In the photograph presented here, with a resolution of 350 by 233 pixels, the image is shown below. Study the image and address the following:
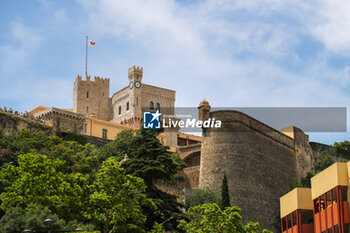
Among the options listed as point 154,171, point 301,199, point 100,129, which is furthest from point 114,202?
point 100,129

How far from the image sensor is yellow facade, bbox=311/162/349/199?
38781mm

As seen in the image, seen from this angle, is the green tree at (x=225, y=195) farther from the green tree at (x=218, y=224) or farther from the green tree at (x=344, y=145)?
the green tree at (x=344, y=145)

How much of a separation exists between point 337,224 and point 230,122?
34.7 meters

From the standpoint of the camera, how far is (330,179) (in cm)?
3972

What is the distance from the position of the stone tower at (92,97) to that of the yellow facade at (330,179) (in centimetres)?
7749

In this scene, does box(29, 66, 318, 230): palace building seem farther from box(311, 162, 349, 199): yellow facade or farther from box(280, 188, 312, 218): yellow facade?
box(311, 162, 349, 199): yellow facade

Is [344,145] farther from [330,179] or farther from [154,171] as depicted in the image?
[330,179]

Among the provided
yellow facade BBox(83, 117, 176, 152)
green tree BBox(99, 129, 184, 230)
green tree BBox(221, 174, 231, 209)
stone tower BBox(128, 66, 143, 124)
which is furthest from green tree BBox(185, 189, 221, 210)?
stone tower BBox(128, 66, 143, 124)

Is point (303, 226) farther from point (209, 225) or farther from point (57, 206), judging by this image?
point (57, 206)

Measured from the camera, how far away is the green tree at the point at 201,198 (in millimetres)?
65938

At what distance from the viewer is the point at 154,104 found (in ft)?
398

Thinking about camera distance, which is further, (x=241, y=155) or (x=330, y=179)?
(x=241, y=155)

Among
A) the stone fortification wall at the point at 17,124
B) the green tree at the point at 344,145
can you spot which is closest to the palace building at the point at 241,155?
the stone fortification wall at the point at 17,124

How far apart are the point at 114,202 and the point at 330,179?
13.6 meters
